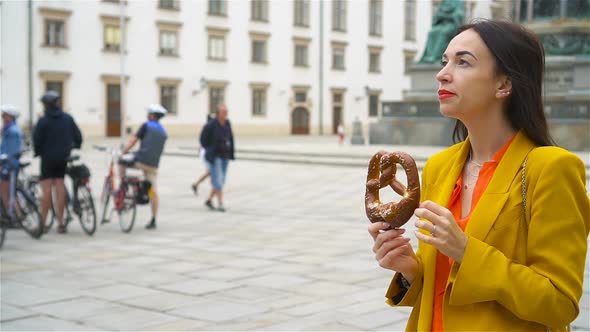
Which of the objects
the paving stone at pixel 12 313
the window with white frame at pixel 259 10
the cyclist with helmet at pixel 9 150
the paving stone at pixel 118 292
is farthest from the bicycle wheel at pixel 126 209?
the window with white frame at pixel 259 10

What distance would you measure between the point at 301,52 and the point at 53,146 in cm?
4581

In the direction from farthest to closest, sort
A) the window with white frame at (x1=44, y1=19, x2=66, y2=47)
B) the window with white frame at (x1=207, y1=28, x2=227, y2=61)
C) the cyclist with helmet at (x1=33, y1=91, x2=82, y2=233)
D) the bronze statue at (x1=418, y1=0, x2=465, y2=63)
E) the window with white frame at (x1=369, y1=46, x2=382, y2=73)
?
the window with white frame at (x1=369, y1=46, x2=382, y2=73)
the window with white frame at (x1=207, y1=28, x2=227, y2=61)
the window with white frame at (x1=44, y1=19, x2=66, y2=47)
the bronze statue at (x1=418, y1=0, x2=465, y2=63)
the cyclist with helmet at (x1=33, y1=91, x2=82, y2=233)

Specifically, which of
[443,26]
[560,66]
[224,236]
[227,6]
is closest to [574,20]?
[560,66]

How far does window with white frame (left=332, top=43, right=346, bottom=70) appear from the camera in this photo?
191ft

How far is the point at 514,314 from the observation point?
7.35ft

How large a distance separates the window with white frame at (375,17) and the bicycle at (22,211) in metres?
51.5

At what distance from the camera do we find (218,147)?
Answer: 14.0 meters

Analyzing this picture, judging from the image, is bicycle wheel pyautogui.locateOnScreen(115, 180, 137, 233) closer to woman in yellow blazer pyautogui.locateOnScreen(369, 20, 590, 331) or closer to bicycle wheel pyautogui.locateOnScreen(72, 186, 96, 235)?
bicycle wheel pyautogui.locateOnScreen(72, 186, 96, 235)

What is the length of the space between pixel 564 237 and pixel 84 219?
379 inches

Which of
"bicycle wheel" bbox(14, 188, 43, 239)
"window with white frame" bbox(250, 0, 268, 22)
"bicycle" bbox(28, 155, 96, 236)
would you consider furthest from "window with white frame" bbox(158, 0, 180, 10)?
"bicycle wheel" bbox(14, 188, 43, 239)

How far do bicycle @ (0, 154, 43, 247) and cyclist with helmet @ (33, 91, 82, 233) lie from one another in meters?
0.25

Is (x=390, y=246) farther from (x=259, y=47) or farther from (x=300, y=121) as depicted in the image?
(x=300, y=121)

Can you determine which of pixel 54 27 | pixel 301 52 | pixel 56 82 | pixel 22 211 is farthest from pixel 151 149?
pixel 301 52

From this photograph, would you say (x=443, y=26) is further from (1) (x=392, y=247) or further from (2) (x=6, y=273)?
(1) (x=392, y=247)
